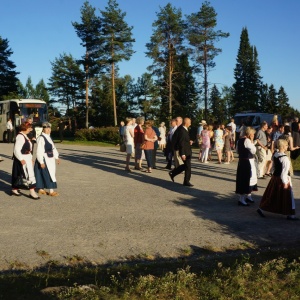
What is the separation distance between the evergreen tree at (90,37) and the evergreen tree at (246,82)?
31.3 m

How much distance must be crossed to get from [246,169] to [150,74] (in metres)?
41.0

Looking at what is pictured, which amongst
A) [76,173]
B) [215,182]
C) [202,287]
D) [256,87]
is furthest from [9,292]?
[256,87]

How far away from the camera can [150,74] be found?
49156mm

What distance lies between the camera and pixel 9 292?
4.05m

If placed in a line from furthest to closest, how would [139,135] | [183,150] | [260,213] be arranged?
[139,135] → [183,150] → [260,213]

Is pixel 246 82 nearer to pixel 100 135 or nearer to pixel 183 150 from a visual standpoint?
pixel 100 135

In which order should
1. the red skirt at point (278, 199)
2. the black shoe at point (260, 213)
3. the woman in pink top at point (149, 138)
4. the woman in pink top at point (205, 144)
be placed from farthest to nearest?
1. the woman in pink top at point (205, 144)
2. the woman in pink top at point (149, 138)
3. the black shoe at point (260, 213)
4. the red skirt at point (278, 199)

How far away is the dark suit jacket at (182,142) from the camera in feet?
37.6

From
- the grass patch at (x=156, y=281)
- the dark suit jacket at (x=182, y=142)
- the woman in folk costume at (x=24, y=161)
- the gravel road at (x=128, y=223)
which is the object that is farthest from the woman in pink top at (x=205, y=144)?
the grass patch at (x=156, y=281)

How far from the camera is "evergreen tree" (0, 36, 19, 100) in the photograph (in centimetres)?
6619

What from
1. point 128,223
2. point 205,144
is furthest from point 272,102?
point 128,223

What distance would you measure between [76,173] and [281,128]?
6818mm

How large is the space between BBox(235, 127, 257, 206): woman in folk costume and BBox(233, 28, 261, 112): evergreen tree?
67.4m

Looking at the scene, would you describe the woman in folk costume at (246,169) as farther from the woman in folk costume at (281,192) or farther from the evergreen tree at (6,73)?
the evergreen tree at (6,73)
